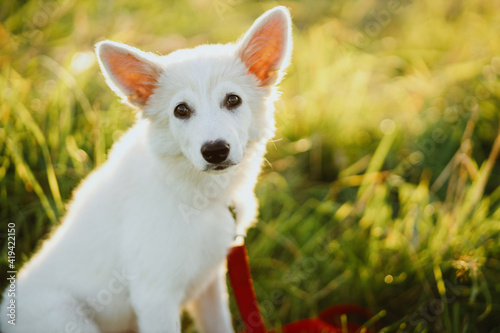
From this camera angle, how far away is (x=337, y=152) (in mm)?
4188

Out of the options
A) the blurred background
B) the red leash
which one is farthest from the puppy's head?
the blurred background

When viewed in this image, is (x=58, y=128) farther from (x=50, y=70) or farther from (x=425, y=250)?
(x=425, y=250)

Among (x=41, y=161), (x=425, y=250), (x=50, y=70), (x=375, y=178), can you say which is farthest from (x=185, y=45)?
(x=425, y=250)

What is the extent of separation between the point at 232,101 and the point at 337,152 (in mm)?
2228

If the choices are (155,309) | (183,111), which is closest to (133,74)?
(183,111)

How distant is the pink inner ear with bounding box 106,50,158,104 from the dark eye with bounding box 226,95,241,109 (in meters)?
0.44

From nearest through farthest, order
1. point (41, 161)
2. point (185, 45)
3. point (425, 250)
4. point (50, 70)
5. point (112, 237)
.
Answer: point (112, 237)
point (425, 250)
point (41, 161)
point (50, 70)
point (185, 45)

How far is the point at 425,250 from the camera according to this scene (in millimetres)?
3021

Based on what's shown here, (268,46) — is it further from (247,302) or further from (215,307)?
(215,307)

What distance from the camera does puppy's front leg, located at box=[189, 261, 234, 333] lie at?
2713 millimetres

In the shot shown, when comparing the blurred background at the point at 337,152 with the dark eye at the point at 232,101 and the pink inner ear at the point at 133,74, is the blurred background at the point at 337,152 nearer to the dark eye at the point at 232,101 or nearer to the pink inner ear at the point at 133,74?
the pink inner ear at the point at 133,74

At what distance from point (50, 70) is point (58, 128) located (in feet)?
3.15

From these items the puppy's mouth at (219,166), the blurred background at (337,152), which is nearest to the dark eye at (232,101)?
the puppy's mouth at (219,166)

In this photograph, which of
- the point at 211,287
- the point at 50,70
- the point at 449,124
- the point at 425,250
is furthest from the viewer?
the point at 449,124
